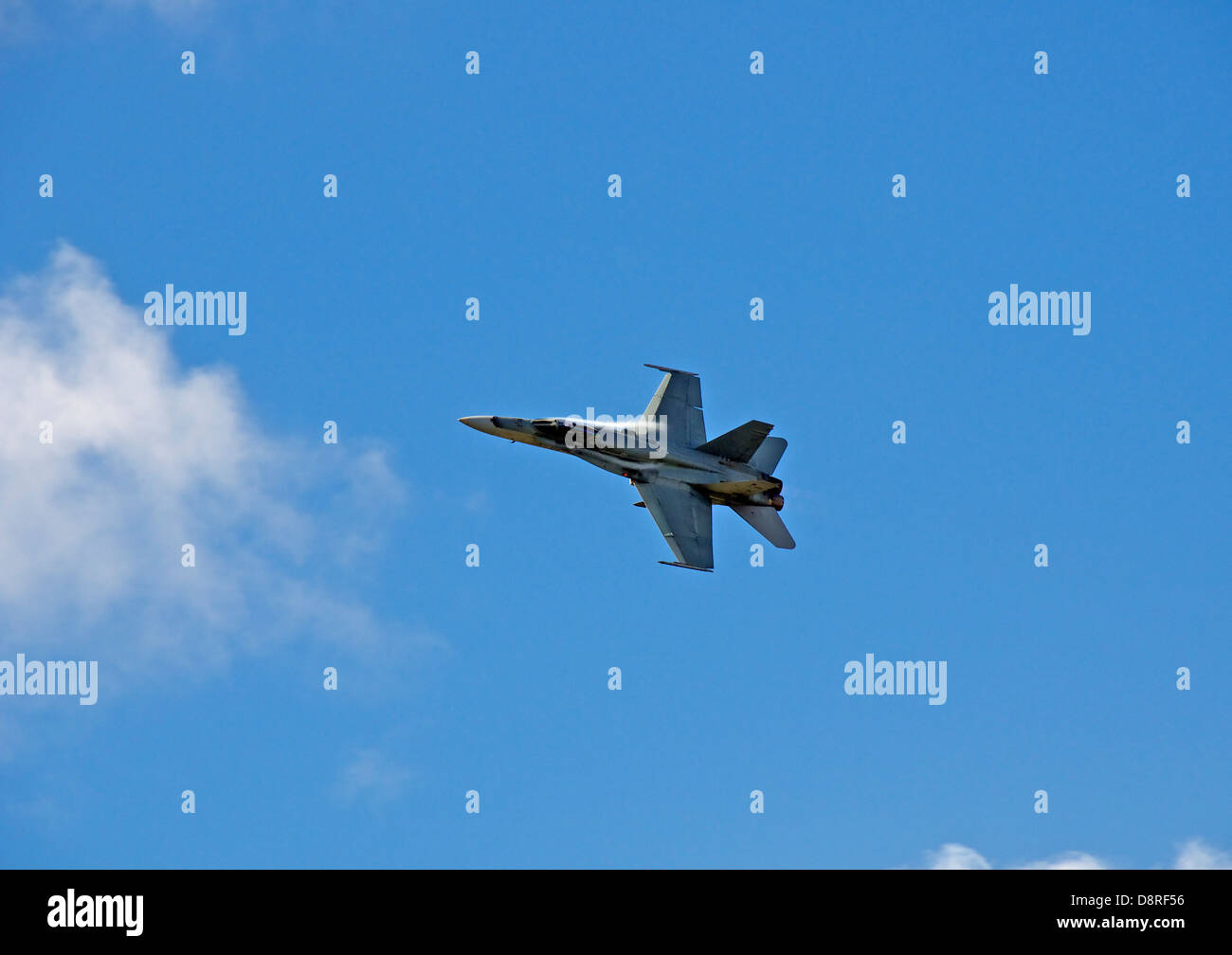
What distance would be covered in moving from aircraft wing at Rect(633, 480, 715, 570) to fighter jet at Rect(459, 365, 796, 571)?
4cm

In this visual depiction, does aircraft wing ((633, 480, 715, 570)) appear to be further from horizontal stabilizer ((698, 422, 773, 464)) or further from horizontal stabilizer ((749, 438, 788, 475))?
horizontal stabilizer ((749, 438, 788, 475))

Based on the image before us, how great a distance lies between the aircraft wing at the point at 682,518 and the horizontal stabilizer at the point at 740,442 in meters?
2.11

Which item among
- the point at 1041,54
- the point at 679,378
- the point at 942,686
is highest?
the point at 1041,54

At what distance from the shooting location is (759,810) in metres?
51.6

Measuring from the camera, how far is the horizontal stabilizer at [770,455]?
206 feet

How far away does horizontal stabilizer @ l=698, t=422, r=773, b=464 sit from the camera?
200ft

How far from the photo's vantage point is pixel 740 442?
6147cm

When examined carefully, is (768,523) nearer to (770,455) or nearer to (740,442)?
(770,455)

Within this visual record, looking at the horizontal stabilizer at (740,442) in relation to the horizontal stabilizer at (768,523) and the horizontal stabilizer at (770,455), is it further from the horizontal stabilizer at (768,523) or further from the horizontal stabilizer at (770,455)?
the horizontal stabilizer at (768,523)

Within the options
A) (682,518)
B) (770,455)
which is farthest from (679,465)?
(770,455)

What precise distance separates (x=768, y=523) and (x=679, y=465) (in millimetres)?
4825
